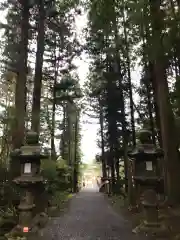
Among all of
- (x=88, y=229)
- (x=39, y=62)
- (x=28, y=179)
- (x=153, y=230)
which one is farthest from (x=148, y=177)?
(x=39, y=62)

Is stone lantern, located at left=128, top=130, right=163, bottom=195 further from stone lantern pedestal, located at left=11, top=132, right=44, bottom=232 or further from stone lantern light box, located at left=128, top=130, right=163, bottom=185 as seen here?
stone lantern pedestal, located at left=11, top=132, right=44, bottom=232

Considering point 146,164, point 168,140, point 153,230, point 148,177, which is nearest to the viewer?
point 153,230

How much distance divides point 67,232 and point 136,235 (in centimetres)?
165

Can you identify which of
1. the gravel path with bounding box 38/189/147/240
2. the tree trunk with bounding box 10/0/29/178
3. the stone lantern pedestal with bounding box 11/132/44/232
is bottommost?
the gravel path with bounding box 38/189/147/240

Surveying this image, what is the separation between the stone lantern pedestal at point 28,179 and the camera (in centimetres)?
637

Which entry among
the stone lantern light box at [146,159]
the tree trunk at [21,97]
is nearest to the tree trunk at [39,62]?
the tree trunk at [21,97]

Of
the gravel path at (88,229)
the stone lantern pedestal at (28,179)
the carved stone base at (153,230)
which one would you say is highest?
the stone lantern pedestal at (28,179)

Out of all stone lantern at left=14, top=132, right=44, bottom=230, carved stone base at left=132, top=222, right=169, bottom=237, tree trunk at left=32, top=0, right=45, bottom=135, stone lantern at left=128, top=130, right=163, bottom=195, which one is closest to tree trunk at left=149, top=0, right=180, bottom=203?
stone lantern at left=128, top=130, right=163, bottom=195

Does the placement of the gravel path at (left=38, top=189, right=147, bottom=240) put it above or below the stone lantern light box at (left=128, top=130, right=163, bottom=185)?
below

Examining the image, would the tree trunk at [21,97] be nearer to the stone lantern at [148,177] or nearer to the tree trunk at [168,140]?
the stone lantern at [148,177]

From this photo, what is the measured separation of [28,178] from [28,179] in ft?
0.13

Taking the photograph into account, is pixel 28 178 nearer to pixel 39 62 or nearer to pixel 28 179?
pixel 28 179

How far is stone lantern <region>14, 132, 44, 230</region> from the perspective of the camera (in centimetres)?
638

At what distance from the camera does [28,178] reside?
21.4 feet
